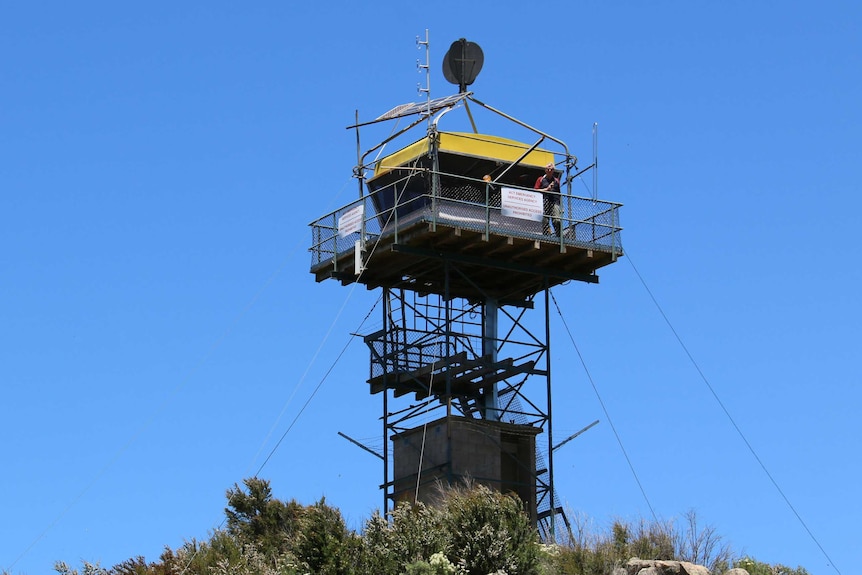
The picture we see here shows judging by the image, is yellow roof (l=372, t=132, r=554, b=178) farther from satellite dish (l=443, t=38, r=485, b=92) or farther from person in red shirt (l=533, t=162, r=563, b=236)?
satellite dish (l=443, t=38, r=485, b=92)

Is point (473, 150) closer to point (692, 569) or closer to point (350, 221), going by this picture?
point (350, 221)

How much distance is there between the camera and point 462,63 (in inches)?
2121

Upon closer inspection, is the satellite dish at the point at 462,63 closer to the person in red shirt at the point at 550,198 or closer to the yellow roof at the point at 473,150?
the yellow roof at the point at 473,150

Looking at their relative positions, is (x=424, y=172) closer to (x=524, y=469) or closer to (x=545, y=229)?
(x=545, y=229)

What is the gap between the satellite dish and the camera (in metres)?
53.9

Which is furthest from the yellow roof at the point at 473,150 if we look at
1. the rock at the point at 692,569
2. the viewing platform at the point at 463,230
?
the rock at the point at 692,569

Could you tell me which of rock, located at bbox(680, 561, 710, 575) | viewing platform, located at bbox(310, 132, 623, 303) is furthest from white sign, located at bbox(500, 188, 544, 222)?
rock, located at bbox(680, 561, 710, 575)

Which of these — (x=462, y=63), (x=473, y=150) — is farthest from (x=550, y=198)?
(x=462, y=63)

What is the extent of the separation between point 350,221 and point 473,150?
369 centimetres

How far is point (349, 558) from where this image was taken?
41.7 meters

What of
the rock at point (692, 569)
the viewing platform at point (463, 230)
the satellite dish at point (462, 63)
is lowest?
the rock at point (692, 569)

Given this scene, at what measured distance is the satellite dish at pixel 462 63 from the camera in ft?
177

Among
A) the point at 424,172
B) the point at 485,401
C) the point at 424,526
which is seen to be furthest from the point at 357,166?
the point at 424,526

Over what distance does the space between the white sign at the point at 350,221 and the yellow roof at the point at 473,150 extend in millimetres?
1416
